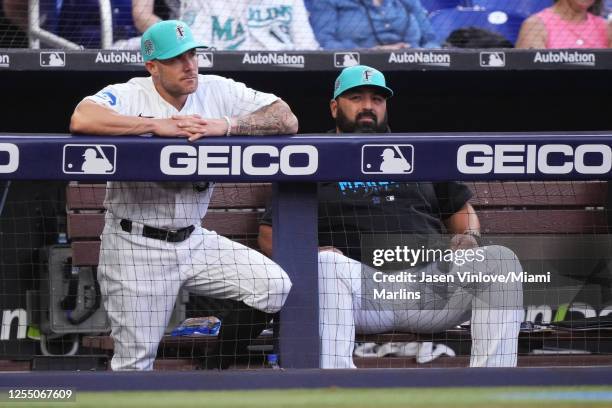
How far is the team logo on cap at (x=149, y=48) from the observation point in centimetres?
428

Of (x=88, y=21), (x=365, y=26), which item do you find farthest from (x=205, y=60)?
(x=365, y=26)

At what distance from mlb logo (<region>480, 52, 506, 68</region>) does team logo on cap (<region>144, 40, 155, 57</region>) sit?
228cm

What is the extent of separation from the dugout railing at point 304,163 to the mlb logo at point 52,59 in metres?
2.09

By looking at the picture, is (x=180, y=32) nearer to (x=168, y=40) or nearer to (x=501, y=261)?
A: (x=168, y=40)

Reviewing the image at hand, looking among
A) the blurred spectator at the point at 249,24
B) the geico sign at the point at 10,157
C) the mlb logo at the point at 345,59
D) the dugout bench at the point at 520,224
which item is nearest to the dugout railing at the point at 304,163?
the geico sign at the point at 10,157

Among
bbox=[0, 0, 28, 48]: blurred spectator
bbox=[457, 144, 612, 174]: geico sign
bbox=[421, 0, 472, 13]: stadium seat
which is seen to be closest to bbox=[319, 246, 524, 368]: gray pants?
bbox=[457, 144, 612, 174]: geico sign

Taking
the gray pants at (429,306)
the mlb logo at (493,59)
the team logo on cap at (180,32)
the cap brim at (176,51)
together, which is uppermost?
the mlb logo at (493,59)

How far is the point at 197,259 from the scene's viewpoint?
13.2ft

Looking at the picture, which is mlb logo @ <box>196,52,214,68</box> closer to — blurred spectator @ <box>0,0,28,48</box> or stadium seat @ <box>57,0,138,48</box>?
stadium seat @ <box>57,0,138,48</box>

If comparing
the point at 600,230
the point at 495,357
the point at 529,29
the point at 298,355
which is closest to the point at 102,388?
the point at 298,355

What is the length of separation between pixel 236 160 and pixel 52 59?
2.38 metres

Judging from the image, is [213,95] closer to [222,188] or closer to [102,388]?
[222,188]

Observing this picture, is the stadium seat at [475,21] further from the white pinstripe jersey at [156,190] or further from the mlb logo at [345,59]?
the white pinstripe jersey at [156,190]

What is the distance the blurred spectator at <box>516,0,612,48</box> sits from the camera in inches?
249
